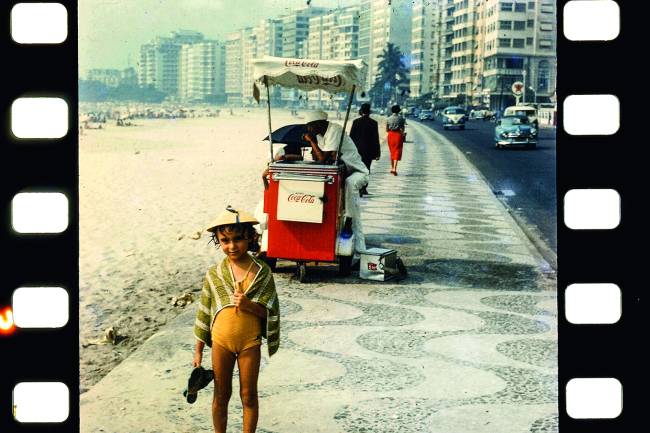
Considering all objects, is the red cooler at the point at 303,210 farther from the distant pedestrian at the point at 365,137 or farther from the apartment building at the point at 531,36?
the distant pedestrian at the point at 365,137

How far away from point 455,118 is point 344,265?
43082 millimetres

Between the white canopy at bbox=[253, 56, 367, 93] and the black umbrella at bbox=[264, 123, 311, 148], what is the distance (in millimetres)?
495

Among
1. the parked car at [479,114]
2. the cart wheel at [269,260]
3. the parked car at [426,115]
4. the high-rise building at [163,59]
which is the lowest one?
the cart wheel at [269,260]

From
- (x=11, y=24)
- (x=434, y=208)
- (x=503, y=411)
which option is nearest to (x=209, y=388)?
(x=503, y=411)

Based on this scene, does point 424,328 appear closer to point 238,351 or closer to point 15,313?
point 238,351

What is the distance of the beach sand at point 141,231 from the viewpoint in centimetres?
657

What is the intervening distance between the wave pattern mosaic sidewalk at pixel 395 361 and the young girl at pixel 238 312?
2.56ft

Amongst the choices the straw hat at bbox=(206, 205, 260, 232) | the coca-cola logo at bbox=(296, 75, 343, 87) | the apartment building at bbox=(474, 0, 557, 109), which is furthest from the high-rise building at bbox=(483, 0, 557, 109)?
the coca-cola logo at bbox=(296, 75, 343, 87)

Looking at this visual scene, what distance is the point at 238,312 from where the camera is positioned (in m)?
3.41

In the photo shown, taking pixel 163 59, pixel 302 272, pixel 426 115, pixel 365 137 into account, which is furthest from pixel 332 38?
pixel 426 115

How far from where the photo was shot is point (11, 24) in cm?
219

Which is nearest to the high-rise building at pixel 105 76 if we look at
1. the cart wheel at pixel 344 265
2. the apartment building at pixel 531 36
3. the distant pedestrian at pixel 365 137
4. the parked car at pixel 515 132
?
the apartment building at pixel 531 36

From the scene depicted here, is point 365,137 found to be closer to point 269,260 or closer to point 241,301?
point 269,260

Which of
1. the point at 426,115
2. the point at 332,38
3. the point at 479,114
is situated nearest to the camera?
the point at 332,38
